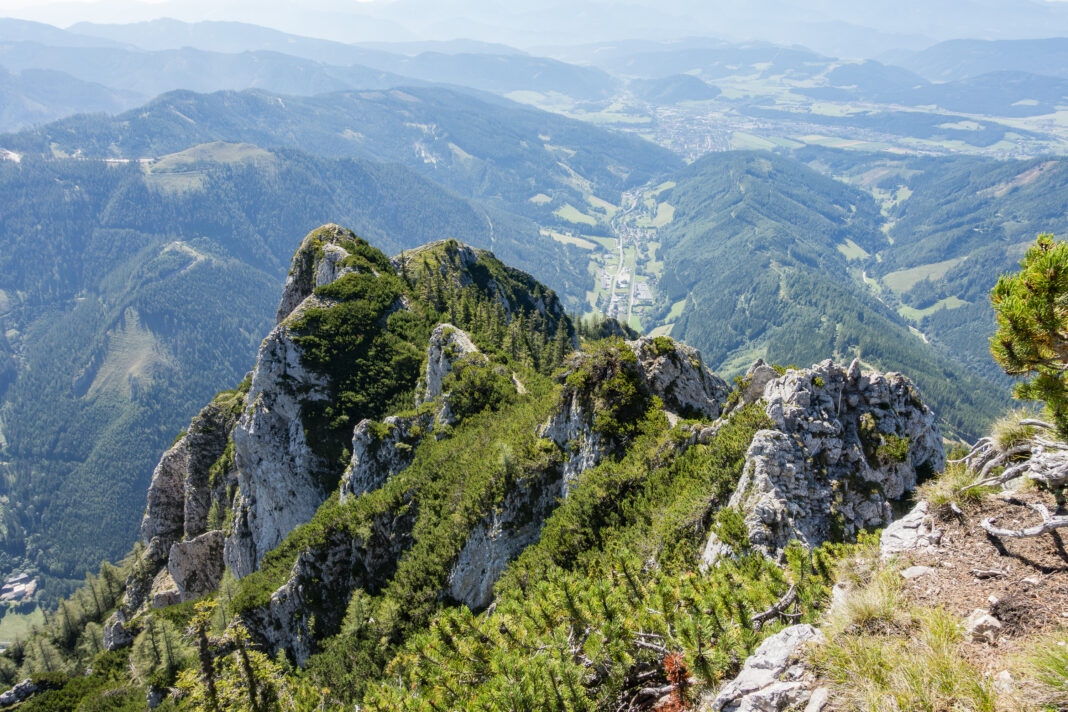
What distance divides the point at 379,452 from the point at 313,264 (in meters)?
46.9

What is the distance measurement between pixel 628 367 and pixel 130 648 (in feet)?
227

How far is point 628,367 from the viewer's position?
3409 cm

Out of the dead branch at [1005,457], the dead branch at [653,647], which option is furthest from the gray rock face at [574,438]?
the dead branch at [1005,457]

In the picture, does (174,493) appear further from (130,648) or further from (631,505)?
(631,505)

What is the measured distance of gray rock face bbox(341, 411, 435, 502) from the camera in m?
50.2

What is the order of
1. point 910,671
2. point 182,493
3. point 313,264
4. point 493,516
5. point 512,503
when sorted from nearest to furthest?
point 910,671 → point 493,516 → point 512,503 → point 182,493 → point 313,264

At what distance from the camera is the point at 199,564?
6919cm

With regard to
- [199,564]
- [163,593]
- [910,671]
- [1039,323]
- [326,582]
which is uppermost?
[1039,323]

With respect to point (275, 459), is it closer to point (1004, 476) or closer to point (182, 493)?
point (182, 493)

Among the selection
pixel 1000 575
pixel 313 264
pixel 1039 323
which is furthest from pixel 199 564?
pixel 1039 323

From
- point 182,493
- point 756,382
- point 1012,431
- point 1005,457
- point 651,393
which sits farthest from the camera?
point 182,493

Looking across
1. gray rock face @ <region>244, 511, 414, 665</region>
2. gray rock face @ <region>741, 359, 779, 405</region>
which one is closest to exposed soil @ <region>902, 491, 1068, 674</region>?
gray rock face @ <region>741, 359, 779, 405</region>

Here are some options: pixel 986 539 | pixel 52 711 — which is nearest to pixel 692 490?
pixel 986 539

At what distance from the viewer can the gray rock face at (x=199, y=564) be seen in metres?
68.5
